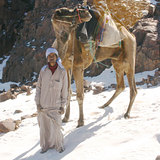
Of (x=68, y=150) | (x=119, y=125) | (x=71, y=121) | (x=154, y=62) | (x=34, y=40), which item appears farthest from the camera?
(x=34, y=40)

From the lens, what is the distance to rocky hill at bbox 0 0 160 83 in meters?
10.8

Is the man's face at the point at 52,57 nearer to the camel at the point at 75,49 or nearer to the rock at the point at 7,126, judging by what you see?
the camel at the point at 75,49

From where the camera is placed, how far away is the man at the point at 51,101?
327 cm

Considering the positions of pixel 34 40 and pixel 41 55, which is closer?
pixel 41 55

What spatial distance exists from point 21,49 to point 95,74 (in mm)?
8513

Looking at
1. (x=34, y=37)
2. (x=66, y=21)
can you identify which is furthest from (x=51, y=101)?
(x=34, y=37)

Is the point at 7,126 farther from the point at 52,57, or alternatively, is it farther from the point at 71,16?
the point at 71,16

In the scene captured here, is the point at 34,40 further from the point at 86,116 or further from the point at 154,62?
the point at 86,116

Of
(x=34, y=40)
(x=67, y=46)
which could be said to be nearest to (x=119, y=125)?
(x=67, y=46)

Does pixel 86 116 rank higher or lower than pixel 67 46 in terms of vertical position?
lower

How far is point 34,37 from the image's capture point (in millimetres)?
18406

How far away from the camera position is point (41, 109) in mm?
3281

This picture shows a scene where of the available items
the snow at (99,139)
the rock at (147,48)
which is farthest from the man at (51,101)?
the rock at (147,48)

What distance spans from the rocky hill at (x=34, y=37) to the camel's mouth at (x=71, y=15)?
23.8 feet
